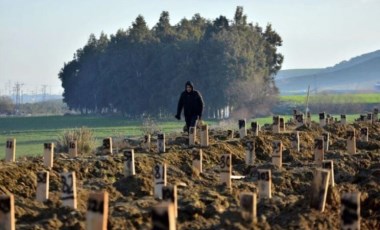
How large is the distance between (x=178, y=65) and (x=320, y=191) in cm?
7408

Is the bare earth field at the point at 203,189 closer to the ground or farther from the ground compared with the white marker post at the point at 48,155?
closer to the ground

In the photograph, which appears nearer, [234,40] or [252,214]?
[252,214]

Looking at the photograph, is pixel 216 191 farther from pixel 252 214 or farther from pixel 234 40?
pixel 234 40

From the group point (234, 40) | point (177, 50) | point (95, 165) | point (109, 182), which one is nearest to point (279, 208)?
point (109, 182)

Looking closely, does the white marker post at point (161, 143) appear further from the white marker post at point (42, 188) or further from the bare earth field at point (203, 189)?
the white marker post at point (42, 188)

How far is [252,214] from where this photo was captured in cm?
934

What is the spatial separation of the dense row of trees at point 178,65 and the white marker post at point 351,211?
6971cm

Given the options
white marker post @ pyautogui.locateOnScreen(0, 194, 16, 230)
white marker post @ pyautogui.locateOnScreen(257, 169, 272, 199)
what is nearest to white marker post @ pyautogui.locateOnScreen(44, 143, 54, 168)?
white marker post @ pyautogui.locateOnScreen(257, 169, 272, 199)

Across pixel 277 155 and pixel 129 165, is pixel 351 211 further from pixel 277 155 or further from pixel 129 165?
pixel 277 155

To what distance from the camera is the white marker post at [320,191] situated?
33.6 feet

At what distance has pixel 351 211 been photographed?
27.6 feet

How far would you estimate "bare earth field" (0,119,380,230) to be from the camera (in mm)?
10133

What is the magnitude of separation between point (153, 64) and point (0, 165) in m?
73.9

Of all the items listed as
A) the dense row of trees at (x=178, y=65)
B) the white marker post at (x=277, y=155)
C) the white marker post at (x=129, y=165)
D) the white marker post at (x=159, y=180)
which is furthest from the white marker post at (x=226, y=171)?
the dense row of trees at (x=178, y=65)
